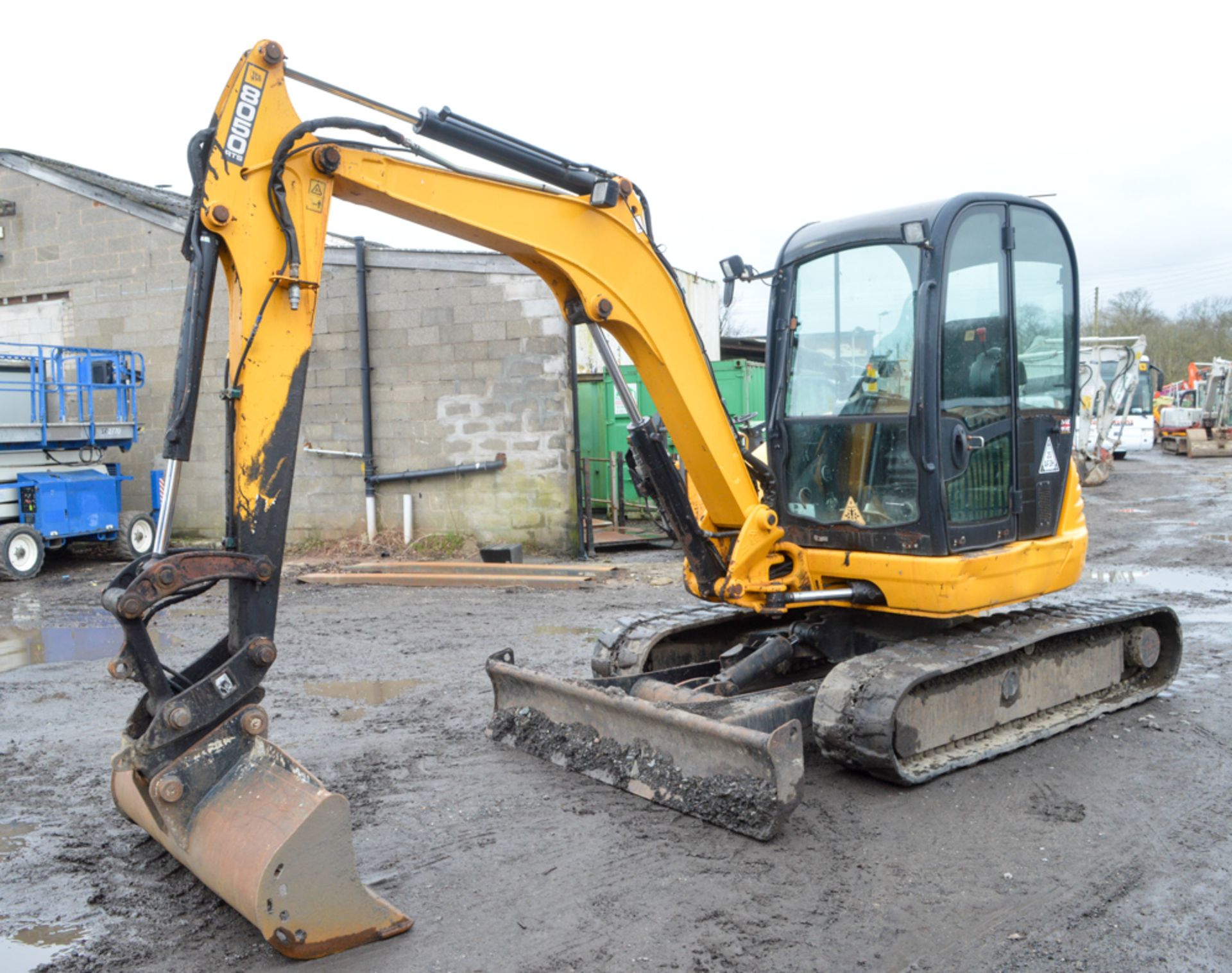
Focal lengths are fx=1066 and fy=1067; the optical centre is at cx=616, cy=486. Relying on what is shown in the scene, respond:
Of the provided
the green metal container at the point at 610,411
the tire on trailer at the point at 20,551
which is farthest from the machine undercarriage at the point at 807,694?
the tire on trailer at the point at 20,551

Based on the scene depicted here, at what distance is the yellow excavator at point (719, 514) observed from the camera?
3.70 metres

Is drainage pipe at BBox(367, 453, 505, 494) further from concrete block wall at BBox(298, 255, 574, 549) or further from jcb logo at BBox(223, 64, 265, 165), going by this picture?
jcb logo at BBox(223, 64, 265, 165)

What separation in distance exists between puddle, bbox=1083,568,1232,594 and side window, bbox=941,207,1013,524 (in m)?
5.59

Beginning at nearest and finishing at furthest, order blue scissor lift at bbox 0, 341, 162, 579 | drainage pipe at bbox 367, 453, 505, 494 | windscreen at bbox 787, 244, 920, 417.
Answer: windscreen at bbox 787, 244, 920, 417, blue scissor lift at bbox 0, 341, 162, 579, drainage pipe at bbox 367, 453, 505, 494

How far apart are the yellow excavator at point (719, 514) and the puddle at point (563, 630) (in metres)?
2.34

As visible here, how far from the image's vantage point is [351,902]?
3.51 meters

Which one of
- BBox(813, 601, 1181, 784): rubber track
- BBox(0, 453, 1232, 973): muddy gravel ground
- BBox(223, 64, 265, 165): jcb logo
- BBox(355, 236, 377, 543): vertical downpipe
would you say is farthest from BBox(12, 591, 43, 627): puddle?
BBox(813, 601, 1181, 784): rubber track

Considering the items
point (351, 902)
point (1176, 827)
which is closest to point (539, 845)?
point (351, 902)

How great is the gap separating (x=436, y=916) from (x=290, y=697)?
3.33m

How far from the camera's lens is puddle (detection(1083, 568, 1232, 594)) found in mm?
10117

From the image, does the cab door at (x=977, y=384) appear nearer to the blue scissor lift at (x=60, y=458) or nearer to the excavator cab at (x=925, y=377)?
the excavator cab at (x=925, y=377)

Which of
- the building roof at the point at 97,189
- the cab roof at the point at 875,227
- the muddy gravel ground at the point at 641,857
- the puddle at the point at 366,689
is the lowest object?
the muddy gravel ground at the point at 641,857

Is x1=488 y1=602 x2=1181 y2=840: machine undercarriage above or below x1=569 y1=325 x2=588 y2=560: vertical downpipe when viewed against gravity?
below

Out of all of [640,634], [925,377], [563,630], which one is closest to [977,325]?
[925,377]
